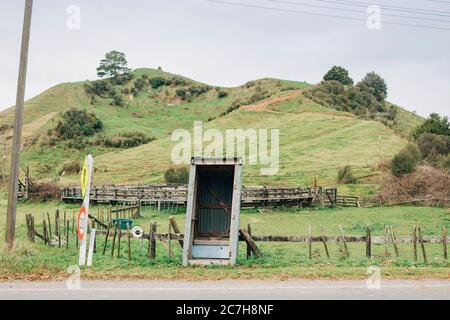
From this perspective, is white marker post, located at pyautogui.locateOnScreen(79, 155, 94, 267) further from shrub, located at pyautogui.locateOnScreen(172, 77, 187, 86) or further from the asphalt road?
shrub, located at pyautogui.locateOnScreen(172, 77, 187, 86)

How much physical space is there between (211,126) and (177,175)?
2894 cm

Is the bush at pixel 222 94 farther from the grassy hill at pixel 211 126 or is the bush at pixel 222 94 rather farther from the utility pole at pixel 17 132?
the utility pole at pixel 17 132

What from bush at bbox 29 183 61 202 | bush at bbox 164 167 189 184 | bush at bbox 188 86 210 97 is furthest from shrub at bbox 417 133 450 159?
bush at bbox 188 86 210 97

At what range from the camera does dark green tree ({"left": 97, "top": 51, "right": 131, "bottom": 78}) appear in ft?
466

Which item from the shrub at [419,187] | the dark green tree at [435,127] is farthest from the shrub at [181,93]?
the shrub at [419,187]

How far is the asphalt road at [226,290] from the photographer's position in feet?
31.0

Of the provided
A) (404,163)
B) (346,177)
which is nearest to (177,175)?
(346,177)

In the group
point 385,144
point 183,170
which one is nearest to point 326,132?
point 385,144
